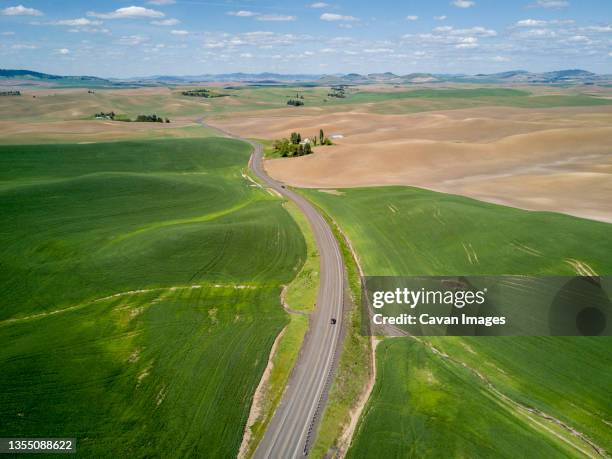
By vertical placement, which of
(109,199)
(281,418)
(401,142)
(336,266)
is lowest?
(281,418)

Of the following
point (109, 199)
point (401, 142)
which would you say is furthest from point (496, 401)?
point (401, 142)

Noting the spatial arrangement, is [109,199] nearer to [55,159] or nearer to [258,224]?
[258,224]

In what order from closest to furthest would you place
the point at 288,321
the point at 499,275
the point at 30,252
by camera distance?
1. the point at 288,321
2. the point at 499,275
3. the point at 30,252

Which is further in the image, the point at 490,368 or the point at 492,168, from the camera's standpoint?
the point at 492,168

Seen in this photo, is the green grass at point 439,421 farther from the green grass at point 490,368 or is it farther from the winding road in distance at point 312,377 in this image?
the winding road in distance at point 312,377

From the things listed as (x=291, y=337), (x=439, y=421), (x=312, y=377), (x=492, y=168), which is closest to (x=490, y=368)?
(x=439, y=421)

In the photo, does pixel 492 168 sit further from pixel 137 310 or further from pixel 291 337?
pixel 137 310

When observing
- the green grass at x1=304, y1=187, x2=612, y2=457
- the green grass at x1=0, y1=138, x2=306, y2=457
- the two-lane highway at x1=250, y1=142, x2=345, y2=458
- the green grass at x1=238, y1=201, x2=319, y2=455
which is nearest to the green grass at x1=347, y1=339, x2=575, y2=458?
the green grass at x1=304, y1=187, x2=612, y2=457

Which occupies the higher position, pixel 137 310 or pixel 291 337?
pixel 137 310
